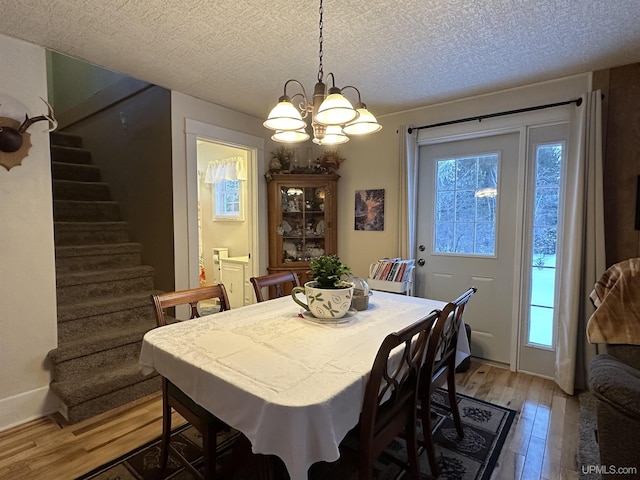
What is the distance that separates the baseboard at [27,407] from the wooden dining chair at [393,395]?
7.50ft

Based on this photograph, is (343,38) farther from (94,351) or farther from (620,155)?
(94,351)

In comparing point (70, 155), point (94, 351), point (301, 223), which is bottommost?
point (94, 351)

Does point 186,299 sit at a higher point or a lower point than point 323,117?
lower

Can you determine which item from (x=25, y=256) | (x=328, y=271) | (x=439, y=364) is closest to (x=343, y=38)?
(x=328, y=271)

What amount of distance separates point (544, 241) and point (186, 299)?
2.79 metres

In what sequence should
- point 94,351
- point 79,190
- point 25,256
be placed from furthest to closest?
point 79,190 → point 94,351 → point 25,256

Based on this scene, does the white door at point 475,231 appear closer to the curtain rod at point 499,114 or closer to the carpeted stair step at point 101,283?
the curtain rod at point 499,114

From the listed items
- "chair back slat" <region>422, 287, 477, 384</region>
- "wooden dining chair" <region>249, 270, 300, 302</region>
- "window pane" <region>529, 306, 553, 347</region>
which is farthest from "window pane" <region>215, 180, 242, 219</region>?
"window pane" <region>529, 306, 553, 347</region>

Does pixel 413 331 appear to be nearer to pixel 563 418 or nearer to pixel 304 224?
pixel 563 418

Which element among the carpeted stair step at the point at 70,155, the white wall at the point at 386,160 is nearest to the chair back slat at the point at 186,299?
the white wall at the point at 386,160

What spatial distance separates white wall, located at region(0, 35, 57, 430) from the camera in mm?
2129

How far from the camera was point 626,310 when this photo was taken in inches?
77.2

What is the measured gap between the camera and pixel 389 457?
1657mm

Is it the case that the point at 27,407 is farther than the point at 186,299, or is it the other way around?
the point at 27,407
